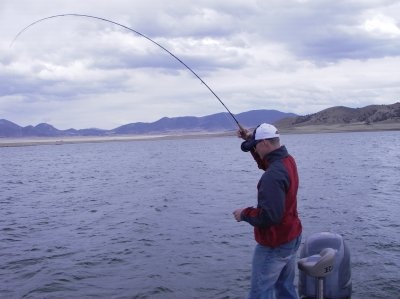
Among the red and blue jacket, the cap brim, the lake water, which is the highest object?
the cap brim

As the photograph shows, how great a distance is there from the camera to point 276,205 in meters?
5.07

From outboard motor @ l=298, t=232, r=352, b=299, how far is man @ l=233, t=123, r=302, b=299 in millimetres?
257

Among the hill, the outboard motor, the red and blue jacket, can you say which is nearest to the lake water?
the outboard motor

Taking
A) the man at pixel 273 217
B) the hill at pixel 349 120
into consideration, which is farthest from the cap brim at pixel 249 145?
the hill at pixel 349 120

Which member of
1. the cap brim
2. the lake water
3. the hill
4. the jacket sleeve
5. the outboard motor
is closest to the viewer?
the jacket sleeve

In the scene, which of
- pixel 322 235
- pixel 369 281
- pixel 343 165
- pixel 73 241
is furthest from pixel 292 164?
pixel 343 165

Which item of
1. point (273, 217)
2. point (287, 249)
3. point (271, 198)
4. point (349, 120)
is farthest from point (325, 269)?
point (349, 120)

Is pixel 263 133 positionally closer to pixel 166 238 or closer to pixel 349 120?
pixel 166 238

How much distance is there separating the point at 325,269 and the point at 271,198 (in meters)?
1.02

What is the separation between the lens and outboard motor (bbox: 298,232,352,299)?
17.7ft

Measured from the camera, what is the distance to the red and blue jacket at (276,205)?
509cm

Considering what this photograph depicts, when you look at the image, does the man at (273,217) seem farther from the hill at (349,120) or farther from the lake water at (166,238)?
the hill at (349,120)

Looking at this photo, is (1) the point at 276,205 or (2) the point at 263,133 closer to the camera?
(1) the point at 276,205

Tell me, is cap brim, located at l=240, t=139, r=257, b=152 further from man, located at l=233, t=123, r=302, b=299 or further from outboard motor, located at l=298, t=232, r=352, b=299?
outboard motor, located at l=298, t=232, r=352, b=299
